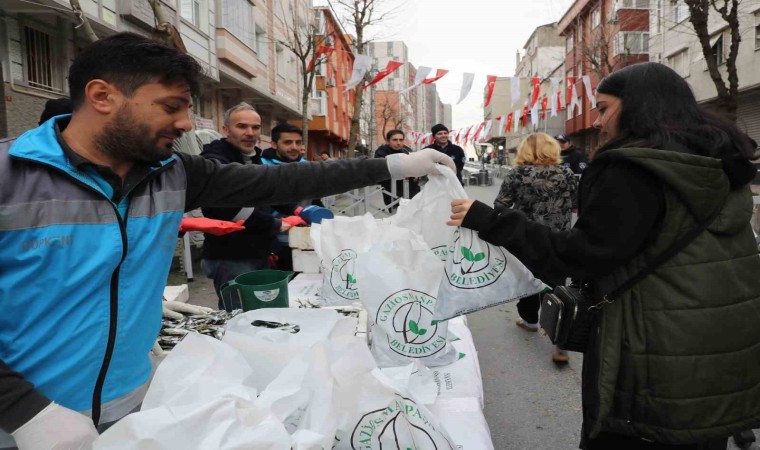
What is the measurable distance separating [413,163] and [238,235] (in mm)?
1706

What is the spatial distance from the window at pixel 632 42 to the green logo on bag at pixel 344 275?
29079 mm

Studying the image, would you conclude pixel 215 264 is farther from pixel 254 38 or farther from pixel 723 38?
pixel 723 38

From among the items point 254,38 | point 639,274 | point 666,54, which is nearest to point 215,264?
point 639,274

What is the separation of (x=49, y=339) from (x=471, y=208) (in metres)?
1.34

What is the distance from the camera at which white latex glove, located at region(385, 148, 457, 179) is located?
2.00 meters

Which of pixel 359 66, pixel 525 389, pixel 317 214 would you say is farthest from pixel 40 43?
pixel 525 389

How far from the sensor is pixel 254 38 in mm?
19250

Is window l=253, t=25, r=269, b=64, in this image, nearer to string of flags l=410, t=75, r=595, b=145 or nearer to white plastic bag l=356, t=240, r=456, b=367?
string of flags l=410, t=75, r=595, b=145

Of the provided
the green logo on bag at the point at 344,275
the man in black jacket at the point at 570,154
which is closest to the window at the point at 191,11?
the man in black jacket at the point at 570,154

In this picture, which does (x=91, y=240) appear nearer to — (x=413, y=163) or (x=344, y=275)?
(x=413, y=163)

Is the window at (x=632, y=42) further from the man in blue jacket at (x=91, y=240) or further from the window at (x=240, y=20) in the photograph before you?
the man in blue jacket at (x=91, y=240)

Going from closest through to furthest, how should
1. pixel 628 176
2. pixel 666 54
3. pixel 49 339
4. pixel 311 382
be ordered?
pixel 49 339 < pixel 311 382 < pixel 628 176 < pixel 666 54

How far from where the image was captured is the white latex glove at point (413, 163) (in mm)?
2002

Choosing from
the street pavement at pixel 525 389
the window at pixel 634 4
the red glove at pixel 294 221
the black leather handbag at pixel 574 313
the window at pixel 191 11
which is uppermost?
the window at pixel 634 4
